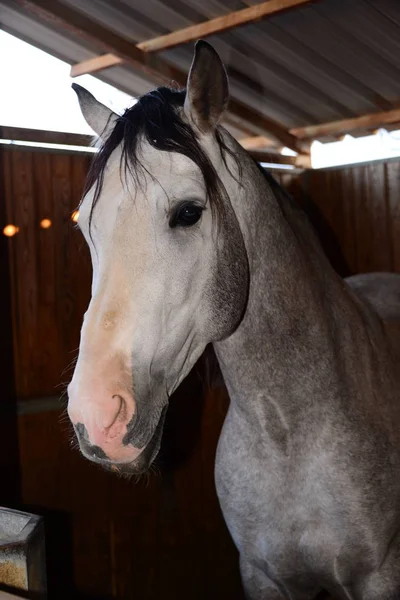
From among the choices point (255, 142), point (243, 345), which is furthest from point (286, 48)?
point (243, 345)

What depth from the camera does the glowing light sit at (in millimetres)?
2382

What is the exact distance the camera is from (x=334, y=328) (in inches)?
57.1

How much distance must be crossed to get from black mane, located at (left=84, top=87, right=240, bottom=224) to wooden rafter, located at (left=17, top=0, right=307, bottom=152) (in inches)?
58.2

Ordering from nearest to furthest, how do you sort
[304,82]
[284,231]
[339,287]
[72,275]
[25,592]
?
[25,592], [284,231], [339,287], [72,275], [304,82]

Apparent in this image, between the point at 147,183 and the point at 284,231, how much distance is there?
0.39 meters

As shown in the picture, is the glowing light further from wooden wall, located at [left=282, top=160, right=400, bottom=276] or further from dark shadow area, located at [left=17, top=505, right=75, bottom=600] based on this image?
wooden wall, located at [left=282, top=160, right=400, bottom=276]

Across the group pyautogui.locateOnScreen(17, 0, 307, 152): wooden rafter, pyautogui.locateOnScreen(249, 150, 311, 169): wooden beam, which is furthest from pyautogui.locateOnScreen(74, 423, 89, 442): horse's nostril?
pyautogui.locateOnScreen(249, 150, 311, 169): wooden beam

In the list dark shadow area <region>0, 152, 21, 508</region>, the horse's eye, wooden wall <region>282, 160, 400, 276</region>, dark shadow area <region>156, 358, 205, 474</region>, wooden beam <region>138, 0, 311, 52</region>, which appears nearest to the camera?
the horse's eye

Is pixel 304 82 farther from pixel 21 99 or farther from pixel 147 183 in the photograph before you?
pixel 147 183

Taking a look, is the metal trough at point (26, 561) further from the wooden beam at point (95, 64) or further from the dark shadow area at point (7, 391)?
the wooden beam at point (95, 64)

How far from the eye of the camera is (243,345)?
53.0 inches

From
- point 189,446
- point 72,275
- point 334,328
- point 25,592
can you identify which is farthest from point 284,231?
point 189,446

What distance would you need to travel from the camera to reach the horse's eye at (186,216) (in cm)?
114

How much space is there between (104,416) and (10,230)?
158 centimetres
